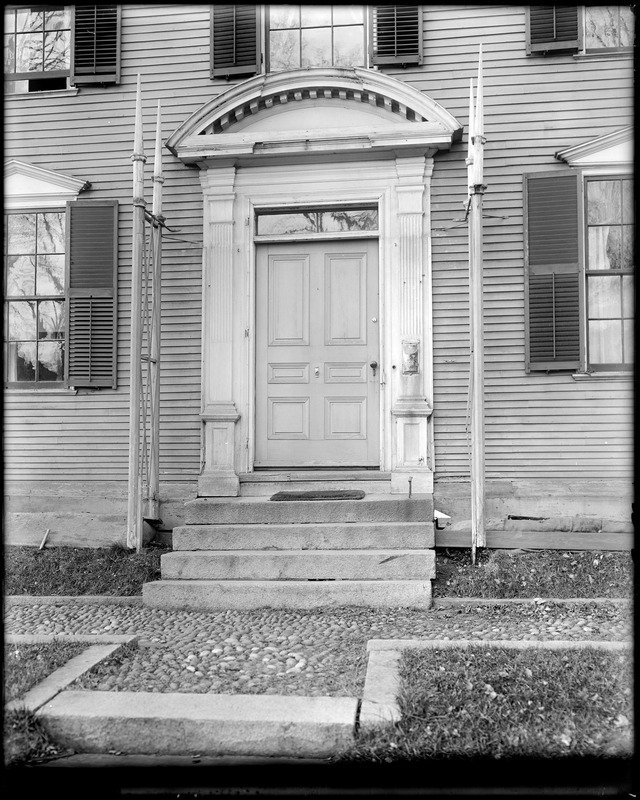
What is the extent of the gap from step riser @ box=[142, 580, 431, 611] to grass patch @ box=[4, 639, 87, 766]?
1258mm

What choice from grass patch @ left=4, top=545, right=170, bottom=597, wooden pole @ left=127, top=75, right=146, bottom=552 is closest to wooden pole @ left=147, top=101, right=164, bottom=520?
wooden pole @ left=127, top=75, right=146, bottom=552

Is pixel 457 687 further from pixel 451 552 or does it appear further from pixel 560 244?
pixel 560 244

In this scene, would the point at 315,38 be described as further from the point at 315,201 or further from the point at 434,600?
the point at 434,600

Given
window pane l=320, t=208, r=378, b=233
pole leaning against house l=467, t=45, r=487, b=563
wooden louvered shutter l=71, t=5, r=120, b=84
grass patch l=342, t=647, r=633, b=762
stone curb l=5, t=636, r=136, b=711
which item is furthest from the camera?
wooden louvered shutter l=71, t=5, r=120, b=84

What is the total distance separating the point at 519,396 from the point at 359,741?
4347 mm

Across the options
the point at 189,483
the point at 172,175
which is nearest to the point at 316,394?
the point at 189,483

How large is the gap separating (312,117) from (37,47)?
296cm

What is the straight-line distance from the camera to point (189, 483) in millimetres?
7203

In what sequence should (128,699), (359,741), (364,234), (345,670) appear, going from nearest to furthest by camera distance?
(359,741) < (128,699) < (345,670) < (364,234)

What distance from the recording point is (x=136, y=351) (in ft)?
21.5

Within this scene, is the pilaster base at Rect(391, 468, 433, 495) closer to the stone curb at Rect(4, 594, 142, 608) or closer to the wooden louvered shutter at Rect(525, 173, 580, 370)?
the wooden louvered shutter at Rect(525, 173, 580, 370)

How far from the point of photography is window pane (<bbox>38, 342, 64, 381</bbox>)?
7.48m

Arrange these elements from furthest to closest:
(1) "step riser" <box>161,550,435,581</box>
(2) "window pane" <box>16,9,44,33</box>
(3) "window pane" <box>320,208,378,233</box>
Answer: (2) "window pane" <box>16,9,44,33</box>
(3) "window pane" <box>320,208,378,233</box>
(1) "step riser" <box>161,550,435,581</box>

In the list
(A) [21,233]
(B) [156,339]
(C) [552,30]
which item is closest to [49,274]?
(A) [21,233]
